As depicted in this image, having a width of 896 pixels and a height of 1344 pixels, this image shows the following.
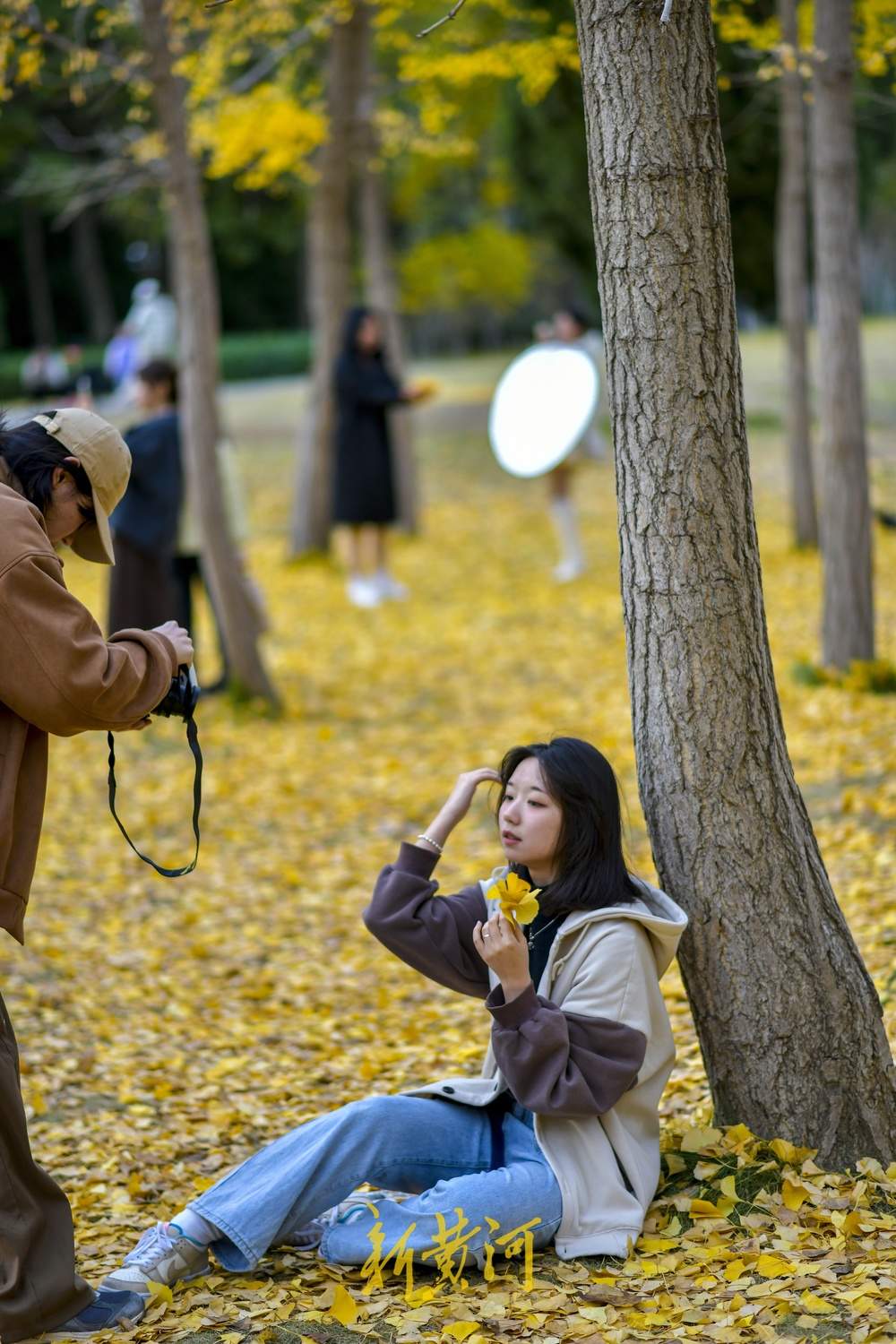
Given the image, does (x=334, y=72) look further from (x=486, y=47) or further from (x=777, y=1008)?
(x=777, y=1008)

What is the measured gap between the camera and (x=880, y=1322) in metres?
2.83

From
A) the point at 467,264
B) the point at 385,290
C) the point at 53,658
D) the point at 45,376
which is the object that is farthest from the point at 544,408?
the point at 467,264

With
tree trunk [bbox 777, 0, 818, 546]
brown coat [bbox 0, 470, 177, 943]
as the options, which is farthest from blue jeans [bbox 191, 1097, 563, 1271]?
tree trunk [bbox 777, 0, 818, 546]

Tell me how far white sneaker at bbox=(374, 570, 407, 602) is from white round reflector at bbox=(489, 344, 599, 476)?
7.04ft

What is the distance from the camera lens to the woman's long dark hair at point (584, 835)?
3.27m

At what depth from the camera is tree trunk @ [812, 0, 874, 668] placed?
753cm

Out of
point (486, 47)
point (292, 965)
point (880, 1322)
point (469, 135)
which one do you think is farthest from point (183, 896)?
point (469, 135)

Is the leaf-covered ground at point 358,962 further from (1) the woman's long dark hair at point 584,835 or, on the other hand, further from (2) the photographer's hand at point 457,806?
(2) the photographer's hand at point 457,806

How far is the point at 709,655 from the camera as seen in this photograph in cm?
339

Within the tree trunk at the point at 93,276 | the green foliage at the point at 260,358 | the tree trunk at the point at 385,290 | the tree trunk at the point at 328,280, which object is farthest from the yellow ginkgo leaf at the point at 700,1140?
the tree trunk at the point at 93,276

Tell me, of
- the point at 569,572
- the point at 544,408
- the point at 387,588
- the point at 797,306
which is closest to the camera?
the point at 544,408

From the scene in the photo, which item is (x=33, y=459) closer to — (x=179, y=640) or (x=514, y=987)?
(x=179, y=640)

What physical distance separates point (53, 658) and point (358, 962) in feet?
10.3

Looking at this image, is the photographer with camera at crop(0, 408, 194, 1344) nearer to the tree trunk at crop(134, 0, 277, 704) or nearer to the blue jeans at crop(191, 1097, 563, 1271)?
the blue jeans at crop(191, 1097, 563, 1271)
